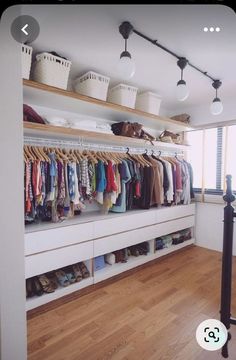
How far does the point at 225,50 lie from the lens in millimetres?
1749

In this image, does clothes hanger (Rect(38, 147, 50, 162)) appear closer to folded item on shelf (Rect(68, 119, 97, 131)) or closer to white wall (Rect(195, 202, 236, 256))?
folded item on shelf (Rect(68, 119, 97, 131))

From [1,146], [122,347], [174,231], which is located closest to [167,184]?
[174,231]

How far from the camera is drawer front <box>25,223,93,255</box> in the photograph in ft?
5.65

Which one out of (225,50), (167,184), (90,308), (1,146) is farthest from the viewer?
(167,184)

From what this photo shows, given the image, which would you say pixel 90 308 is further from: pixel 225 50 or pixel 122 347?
pixel 225 50

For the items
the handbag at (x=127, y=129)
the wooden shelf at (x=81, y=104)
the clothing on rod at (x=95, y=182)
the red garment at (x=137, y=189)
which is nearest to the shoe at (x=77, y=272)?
the clothing on rod at (x=95, y=182)

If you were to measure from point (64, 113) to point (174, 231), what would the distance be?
81.9 inches

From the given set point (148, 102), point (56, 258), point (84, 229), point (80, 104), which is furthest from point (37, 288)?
point (148, 102)

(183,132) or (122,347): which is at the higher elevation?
(183,132)

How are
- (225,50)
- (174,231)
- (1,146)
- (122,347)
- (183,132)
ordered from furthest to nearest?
(183,132) → (174,231) → (225,50) → (122,347) → (1,146)

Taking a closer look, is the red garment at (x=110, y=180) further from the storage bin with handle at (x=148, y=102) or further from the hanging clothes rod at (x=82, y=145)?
the storage bin with handle at (x=148, y=102)

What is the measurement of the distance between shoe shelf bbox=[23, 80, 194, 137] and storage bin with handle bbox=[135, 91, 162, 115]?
91 mm

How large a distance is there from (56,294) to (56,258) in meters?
0.32

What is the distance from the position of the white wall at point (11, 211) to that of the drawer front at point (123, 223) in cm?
131
